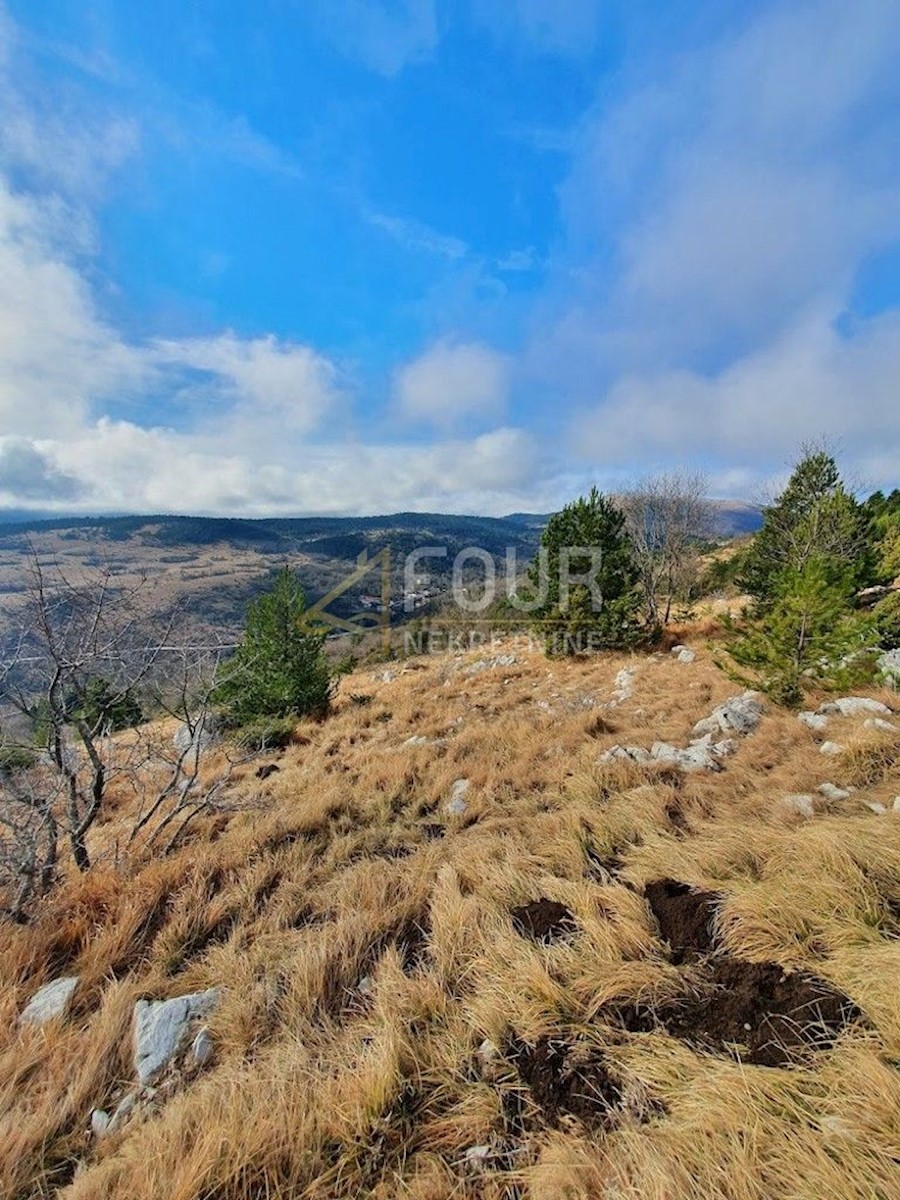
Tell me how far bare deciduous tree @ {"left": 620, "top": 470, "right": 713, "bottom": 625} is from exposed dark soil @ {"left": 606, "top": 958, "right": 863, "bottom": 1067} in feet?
53.0

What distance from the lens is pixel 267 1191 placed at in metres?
1.72

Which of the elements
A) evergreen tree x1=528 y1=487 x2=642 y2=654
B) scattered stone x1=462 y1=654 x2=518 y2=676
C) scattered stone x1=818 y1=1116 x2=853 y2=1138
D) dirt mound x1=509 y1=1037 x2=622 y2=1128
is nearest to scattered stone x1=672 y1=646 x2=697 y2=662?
evergreen tree x1=528 y1=487 x2=642 y2=654

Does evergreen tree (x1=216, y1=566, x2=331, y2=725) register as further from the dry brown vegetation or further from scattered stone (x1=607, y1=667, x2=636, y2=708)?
the dry brown vegetation

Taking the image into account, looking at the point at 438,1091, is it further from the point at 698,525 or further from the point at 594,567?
the point at 698,525

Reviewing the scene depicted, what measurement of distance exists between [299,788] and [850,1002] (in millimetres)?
6605

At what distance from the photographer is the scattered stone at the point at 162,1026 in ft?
8.09

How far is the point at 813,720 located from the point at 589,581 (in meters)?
9.20

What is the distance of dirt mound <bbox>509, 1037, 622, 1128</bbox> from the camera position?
1910mm

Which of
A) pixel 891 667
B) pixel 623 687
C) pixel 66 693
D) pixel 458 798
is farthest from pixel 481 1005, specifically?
pixel 623 687

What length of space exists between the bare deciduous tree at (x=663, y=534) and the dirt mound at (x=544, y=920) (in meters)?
15.7

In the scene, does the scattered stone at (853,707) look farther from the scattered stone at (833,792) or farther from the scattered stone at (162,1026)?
the scattered stone at (162,1026)

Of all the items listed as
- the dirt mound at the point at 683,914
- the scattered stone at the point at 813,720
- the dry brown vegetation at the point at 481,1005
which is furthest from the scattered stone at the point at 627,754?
the dirt mound at the point at 683,914

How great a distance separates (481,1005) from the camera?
2.42 m

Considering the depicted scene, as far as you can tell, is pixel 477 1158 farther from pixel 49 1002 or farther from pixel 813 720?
pixel 813 720
